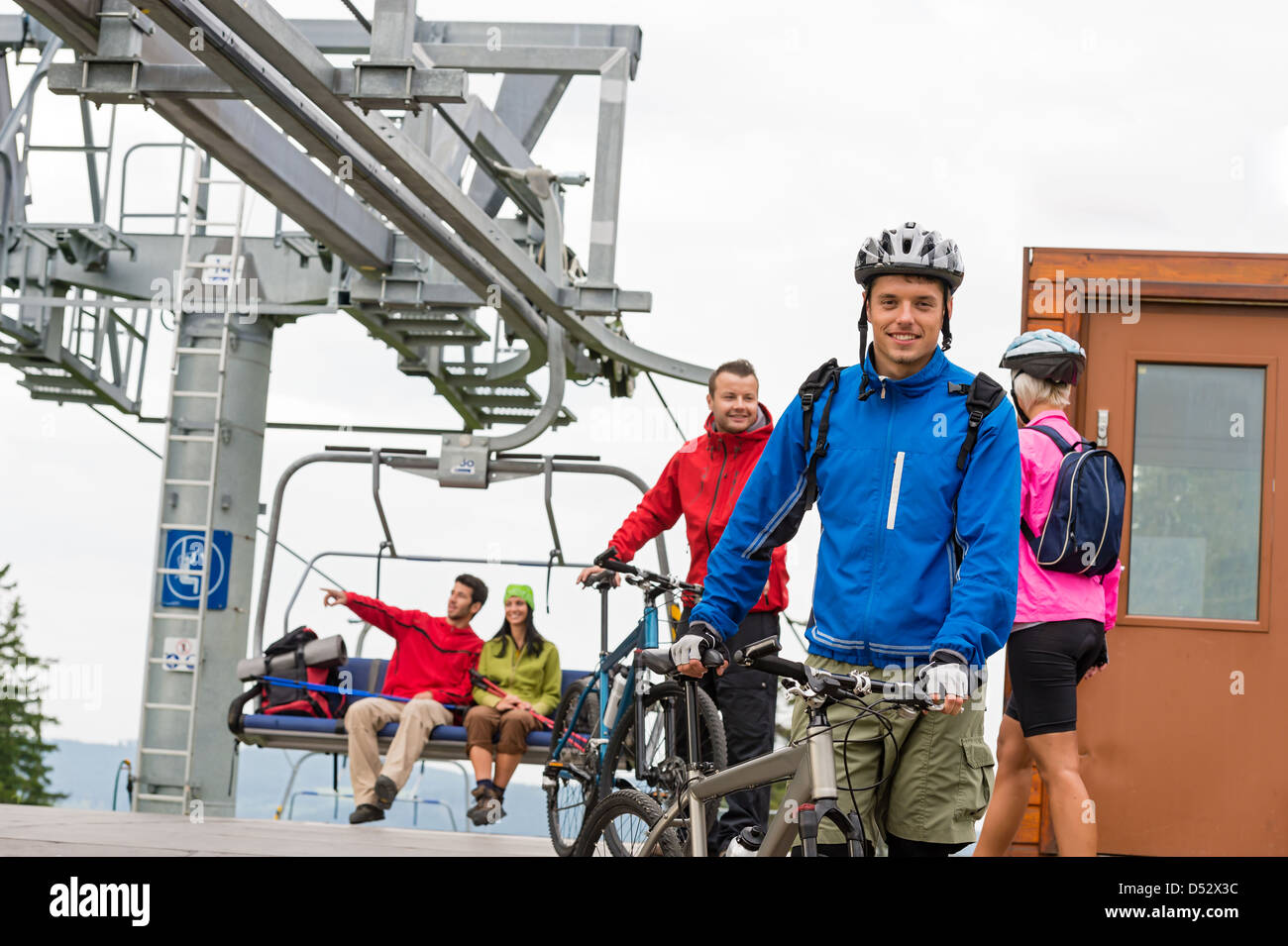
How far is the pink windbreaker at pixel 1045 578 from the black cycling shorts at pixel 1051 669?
0.04m

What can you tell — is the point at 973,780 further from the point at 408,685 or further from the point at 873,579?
the point at 408,685

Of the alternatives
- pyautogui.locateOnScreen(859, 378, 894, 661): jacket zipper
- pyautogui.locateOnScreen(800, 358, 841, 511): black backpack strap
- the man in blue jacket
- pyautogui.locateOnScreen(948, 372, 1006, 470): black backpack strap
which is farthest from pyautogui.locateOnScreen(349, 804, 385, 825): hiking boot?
pyautogui.locateOnScreen(948, 372, 1006, 470): black backpack strap

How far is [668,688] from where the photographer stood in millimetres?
5270

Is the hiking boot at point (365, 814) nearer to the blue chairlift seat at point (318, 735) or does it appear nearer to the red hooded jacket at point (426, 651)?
the blue chairlift seat at point (318, 735)

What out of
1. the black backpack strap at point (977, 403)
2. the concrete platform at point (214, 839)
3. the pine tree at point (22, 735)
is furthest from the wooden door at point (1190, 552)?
the pine tree at point (22, 735)

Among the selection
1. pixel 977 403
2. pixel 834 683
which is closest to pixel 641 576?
pixel 977 403

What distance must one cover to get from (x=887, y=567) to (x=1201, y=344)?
4010mm

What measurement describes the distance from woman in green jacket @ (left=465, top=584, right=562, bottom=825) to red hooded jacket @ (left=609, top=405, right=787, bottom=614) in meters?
2.95

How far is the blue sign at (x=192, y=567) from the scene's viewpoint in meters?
11.9

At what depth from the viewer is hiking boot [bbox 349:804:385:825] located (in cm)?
888

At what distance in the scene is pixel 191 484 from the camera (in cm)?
1198

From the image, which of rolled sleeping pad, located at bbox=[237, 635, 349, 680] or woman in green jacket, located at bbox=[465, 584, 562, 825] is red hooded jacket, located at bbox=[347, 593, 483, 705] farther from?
rolled sleeping pad, located at bbox=[237, 635, 349, 680]
